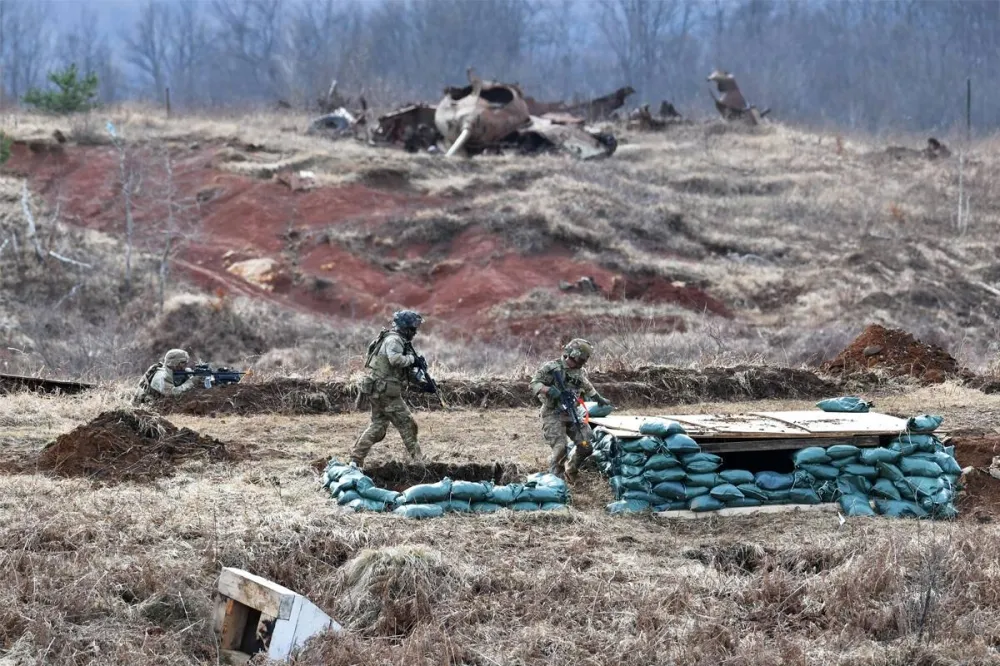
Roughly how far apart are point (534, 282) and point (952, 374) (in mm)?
10072

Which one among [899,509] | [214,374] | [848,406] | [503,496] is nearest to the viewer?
[503,496]

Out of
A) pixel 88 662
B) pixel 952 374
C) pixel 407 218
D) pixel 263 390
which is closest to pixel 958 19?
pixel 407 218

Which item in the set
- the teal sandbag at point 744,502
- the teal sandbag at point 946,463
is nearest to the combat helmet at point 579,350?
the teal sandbag at point 744,502

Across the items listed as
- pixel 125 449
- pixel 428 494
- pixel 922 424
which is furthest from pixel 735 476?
pixel 125 449

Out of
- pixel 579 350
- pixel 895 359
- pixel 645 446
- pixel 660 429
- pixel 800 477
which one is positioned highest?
pixel 579 350

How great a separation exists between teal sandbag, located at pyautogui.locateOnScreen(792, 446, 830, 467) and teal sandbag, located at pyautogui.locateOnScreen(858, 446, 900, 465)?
0.28 meters

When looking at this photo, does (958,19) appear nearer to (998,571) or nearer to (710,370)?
(710,370)

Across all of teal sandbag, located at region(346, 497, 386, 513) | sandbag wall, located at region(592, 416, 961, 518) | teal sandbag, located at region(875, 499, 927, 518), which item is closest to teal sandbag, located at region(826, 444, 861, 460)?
sandbag wall, located at region(592, 416, 961, 518)

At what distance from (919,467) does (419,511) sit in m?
3.63

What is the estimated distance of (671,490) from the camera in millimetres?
8375

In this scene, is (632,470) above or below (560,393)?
below

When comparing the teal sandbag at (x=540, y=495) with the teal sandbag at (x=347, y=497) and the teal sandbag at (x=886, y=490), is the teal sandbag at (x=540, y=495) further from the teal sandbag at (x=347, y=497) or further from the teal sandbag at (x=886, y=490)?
the teal sandbag at (x=886, y=490)

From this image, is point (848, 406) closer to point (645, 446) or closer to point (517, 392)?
point (645, 446)

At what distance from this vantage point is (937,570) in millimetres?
6367
